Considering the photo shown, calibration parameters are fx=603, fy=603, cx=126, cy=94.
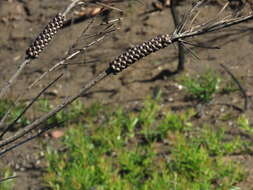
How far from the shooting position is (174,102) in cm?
500

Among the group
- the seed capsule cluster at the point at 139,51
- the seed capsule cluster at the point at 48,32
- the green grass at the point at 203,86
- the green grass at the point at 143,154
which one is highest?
the seed capsule cluster at the point at 48,32

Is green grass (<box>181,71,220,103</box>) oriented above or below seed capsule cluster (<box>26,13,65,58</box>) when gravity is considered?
below

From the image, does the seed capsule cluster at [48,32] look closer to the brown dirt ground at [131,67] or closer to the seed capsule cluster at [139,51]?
the seed capsule cluster at [139,51]

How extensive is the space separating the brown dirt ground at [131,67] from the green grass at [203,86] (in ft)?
0.27

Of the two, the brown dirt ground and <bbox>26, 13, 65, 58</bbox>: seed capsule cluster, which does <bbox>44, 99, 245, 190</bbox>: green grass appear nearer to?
the brown dirt ground

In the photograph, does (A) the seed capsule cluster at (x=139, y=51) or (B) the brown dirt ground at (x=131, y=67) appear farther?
Answer: (B) the brown dirt ground at (x=131, y=67)

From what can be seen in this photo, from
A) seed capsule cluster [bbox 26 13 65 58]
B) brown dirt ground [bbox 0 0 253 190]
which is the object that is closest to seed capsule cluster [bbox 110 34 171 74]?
seed capsule cluster [bbox 26 13 65 58]

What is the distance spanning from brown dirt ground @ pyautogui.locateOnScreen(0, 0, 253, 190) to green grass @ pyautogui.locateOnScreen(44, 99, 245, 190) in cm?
16

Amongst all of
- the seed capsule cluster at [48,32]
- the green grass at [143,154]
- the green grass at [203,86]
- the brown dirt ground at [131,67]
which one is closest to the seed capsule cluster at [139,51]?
the seed capsule cluster at [48,32]

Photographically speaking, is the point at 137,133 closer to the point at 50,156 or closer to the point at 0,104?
the point at 50,156

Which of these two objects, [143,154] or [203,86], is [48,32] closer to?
[143,154]

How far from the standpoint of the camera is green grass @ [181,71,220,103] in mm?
4824

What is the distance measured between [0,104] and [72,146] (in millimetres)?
961

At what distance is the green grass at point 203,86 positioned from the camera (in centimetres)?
482
